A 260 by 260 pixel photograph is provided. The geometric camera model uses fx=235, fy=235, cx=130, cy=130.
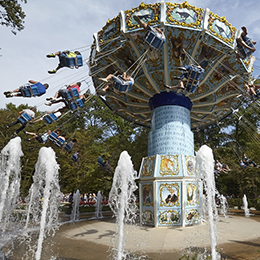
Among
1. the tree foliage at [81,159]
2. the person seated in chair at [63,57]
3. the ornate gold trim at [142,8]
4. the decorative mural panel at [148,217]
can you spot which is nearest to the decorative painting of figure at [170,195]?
the decorative mural panel at [148,217]

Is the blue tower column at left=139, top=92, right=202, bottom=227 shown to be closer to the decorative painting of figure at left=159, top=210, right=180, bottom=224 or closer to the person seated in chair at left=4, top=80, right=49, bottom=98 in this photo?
the decorative painting of figure at left=159, top=210, right=180, bottom=224

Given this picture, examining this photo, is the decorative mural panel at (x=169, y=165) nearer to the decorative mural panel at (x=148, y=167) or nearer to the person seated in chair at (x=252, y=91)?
the decorative mural panel at (x=148, y=167)

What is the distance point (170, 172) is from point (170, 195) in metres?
1.05

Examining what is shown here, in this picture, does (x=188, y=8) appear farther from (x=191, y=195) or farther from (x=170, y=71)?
(x=191, y=195)

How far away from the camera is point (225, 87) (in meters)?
14.0

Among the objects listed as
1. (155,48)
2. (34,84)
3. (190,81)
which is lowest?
(34,84)

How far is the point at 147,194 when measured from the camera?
11406 mm

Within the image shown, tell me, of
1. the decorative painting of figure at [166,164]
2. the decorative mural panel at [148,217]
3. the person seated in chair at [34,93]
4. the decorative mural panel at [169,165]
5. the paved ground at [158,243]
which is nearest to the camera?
the paved ground at [158,243]

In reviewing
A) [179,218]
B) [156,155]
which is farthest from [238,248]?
[156,155]

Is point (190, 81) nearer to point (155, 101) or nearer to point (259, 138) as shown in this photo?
point (155, 101)

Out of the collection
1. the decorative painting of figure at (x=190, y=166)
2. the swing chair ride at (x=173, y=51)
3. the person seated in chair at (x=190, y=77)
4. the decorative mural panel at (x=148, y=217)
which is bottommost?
the decorative mural panel at (x=148, y=217)

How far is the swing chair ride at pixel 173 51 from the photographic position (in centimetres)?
1034

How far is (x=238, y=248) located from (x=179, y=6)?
31.8 ft

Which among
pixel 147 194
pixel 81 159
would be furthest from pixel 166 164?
pixel 81 159
